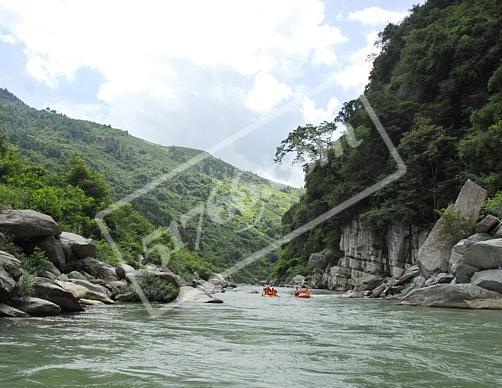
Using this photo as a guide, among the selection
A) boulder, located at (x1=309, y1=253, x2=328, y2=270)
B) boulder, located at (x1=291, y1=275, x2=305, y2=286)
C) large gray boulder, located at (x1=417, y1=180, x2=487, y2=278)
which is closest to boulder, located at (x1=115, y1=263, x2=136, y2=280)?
large gray boulder, located at (x1=417, y1=180, x2=487, y2=278)

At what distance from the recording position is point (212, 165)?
197 m

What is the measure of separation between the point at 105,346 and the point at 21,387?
306cm

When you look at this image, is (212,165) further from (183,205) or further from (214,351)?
A: (214,351)

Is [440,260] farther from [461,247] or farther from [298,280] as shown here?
[298,280]

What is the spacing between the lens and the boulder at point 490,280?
56.9 ft

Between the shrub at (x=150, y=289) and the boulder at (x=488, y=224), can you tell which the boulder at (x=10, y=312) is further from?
the boulder at (x=488, y=224)

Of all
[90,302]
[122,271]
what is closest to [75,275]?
[90,302]

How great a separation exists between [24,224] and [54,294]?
3960mm

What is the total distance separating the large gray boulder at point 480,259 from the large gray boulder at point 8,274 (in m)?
16.3

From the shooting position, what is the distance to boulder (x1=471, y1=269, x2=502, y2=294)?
1733cm

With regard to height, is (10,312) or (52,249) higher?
(52,249)

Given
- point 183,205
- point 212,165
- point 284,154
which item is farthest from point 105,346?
point 212,165

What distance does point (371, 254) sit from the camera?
41219 millimetres

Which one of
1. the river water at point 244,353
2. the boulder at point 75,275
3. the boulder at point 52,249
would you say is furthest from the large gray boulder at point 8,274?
the boulder at point 75,275
